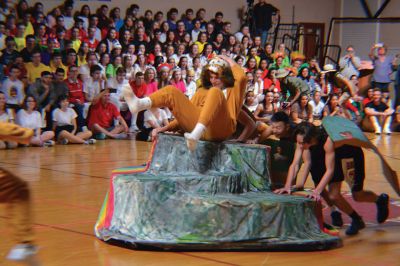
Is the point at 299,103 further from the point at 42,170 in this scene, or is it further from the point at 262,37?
the point at 42,170

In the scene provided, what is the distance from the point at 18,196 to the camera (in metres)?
4.18

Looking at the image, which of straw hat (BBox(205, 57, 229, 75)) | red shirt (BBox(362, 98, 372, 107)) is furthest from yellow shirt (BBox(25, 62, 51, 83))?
red shirt (BBox(362, 98, 372, 107))

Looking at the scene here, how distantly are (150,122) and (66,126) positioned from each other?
1912mm

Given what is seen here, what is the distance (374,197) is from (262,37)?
40.9 feet

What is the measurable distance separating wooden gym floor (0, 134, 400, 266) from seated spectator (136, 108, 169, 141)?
3067mm

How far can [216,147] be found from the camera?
564 cm

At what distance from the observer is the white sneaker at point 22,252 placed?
402 cm

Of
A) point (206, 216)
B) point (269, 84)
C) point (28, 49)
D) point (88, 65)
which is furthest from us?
point (269, 84)

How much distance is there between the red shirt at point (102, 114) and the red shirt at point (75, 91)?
0.31 m

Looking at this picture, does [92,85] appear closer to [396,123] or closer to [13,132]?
[396,123]

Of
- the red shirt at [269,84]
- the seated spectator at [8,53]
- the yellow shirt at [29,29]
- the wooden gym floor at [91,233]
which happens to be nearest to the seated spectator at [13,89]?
the seated spectator at [8,53]

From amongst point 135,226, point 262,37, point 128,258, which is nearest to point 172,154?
point 135,226

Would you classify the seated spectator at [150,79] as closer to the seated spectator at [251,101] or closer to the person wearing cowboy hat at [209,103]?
the seated spectator at [251,101]

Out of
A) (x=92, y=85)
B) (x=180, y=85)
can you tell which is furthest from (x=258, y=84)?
(x=92, y=85)
